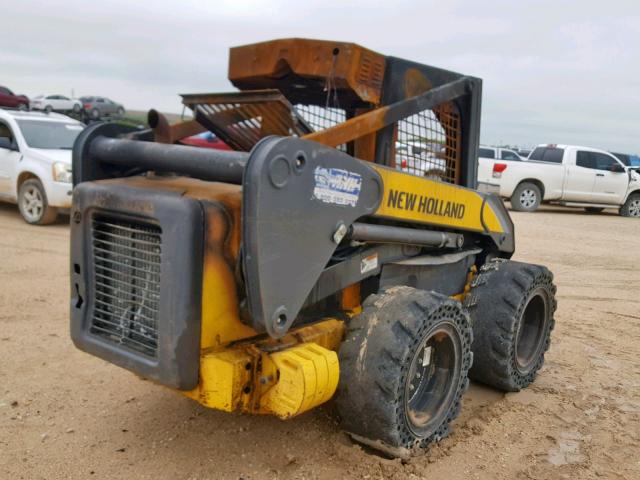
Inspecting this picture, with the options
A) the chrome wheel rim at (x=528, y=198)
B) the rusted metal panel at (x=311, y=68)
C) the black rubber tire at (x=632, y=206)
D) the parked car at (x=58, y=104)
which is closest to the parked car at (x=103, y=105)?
the parked car at (x=58, y=104)

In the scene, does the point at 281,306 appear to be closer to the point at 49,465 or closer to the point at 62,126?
the point at 49,465

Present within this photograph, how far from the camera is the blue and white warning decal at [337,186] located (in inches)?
113

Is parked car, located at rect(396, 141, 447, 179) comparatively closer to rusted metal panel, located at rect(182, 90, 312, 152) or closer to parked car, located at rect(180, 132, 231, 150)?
rusted metal panel, located at rect(182, 90, 312, 152)

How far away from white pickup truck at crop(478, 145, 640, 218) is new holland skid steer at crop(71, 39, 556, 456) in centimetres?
1291

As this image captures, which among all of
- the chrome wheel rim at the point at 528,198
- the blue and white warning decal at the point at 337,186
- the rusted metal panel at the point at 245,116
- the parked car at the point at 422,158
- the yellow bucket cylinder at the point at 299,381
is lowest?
the chrome wheel rim at the point at 528,198

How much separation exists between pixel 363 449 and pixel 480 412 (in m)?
1.07

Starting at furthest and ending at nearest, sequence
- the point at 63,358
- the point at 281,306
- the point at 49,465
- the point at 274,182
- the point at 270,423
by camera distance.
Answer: the point at 63,358 → the point at 270,423 → the point at 49,465 → the point at 281,306 → the point at 274,182

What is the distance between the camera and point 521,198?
16.9 m

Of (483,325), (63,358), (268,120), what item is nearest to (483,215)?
(483,325)

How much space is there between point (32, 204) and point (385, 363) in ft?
29.5

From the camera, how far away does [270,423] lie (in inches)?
149

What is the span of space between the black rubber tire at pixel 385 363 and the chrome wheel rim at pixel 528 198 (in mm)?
14247

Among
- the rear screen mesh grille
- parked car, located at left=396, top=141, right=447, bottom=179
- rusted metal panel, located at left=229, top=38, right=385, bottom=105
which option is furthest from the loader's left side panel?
parked car, located at left=396, top=141, right=447, bottom=179

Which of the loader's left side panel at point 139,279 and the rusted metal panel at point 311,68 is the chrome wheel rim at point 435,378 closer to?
the loader's left side panel at point 139,279
